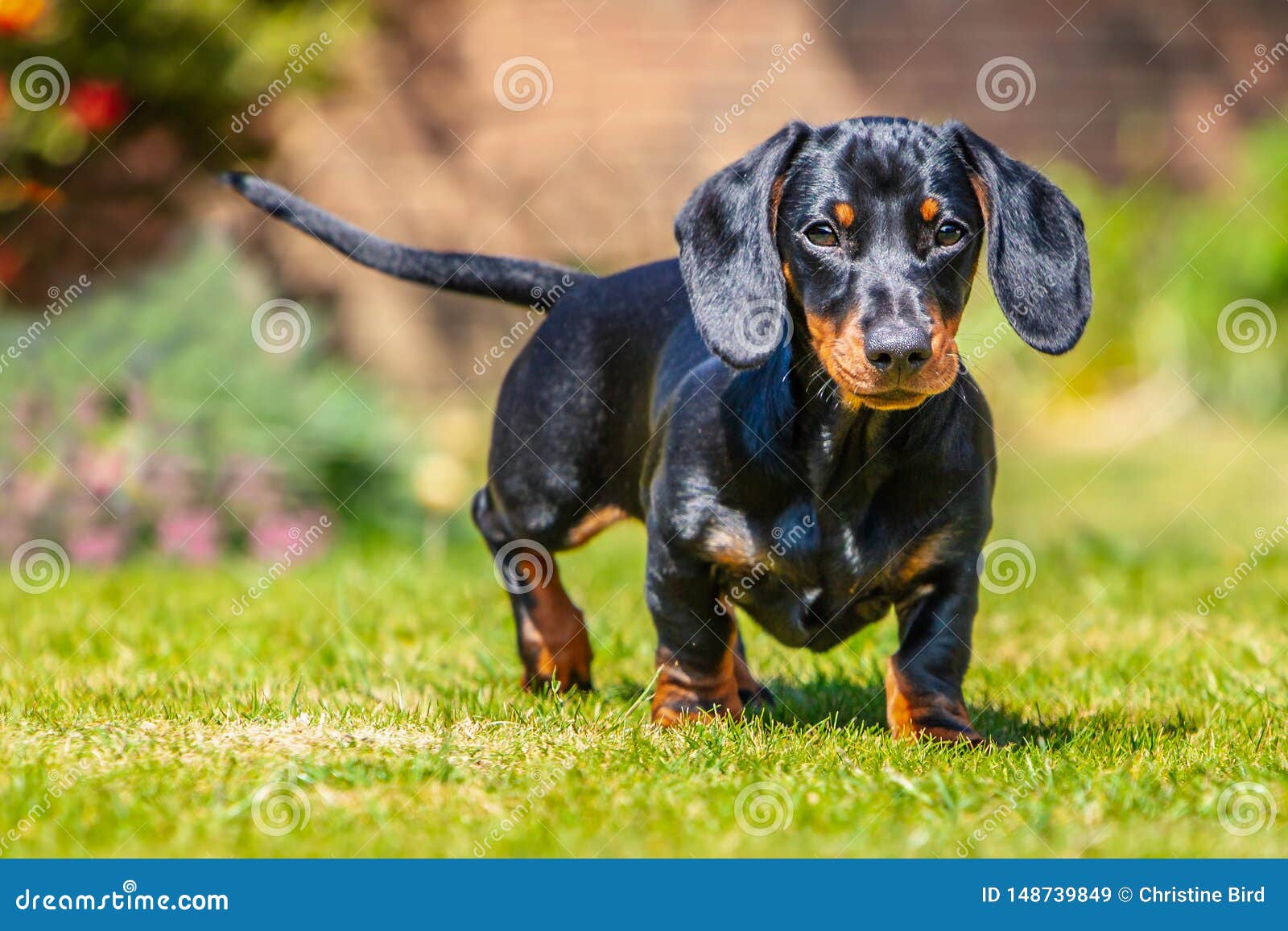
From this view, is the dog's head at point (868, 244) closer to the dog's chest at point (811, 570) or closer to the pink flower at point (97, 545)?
the dog's chest at point (811, 570)

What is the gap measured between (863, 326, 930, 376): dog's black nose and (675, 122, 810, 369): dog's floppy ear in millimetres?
302

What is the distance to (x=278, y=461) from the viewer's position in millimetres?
6727

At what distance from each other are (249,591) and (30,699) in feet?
6.48

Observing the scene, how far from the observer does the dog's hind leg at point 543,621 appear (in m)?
4.04

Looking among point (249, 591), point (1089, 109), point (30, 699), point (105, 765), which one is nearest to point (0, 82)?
point (249, 591)

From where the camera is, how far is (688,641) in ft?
11.3

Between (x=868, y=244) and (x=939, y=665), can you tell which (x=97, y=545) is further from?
(x=868, y=244)

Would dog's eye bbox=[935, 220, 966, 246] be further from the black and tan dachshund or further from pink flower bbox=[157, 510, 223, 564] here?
pink flower bbox=[157, 510, 223, 564]

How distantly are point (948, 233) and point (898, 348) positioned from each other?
0.41m

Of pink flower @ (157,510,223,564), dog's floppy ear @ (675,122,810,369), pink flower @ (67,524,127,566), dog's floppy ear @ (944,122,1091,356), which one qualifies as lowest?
pink flower @ (67,524,127,566)

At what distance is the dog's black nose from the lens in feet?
9.41

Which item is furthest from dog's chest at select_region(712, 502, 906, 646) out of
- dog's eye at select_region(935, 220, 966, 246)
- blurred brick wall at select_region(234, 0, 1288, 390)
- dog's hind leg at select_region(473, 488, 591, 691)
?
blurred brick wall at select_region(234, 0, 1288, 390)

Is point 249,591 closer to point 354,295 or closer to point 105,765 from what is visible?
point 105,765

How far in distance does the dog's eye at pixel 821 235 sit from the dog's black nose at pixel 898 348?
32cm
